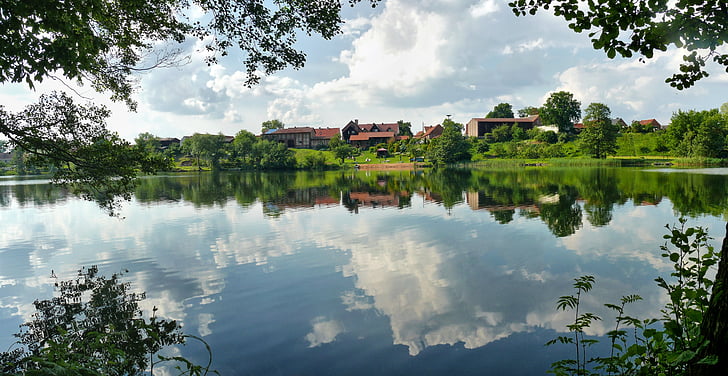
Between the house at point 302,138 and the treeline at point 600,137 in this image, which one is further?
the house at point 302,138

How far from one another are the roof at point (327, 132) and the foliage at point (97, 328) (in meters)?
128

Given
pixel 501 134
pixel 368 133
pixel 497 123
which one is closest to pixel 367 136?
pixel 368 133

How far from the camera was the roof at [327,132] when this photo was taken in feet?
460

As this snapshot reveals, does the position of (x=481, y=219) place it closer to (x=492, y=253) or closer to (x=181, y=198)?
A: (x=492, y=253)

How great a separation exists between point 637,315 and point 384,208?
20.9 meters

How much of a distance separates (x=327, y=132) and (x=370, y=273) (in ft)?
435

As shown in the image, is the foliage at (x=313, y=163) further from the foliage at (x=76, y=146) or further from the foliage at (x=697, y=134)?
the foliage at (x=76, y=146)

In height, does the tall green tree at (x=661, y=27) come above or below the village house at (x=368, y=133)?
below

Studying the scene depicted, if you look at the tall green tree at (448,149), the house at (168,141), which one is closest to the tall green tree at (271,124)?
the house at (168,141)

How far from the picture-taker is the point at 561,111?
11562cm

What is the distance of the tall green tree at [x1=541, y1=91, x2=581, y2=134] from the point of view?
116m

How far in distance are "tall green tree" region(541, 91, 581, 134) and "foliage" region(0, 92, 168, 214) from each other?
124m

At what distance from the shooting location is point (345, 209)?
94.6 feet

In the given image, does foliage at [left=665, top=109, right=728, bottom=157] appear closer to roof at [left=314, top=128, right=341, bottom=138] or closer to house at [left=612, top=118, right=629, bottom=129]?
house at [left=612, top=118, right=629, bottom=129]
